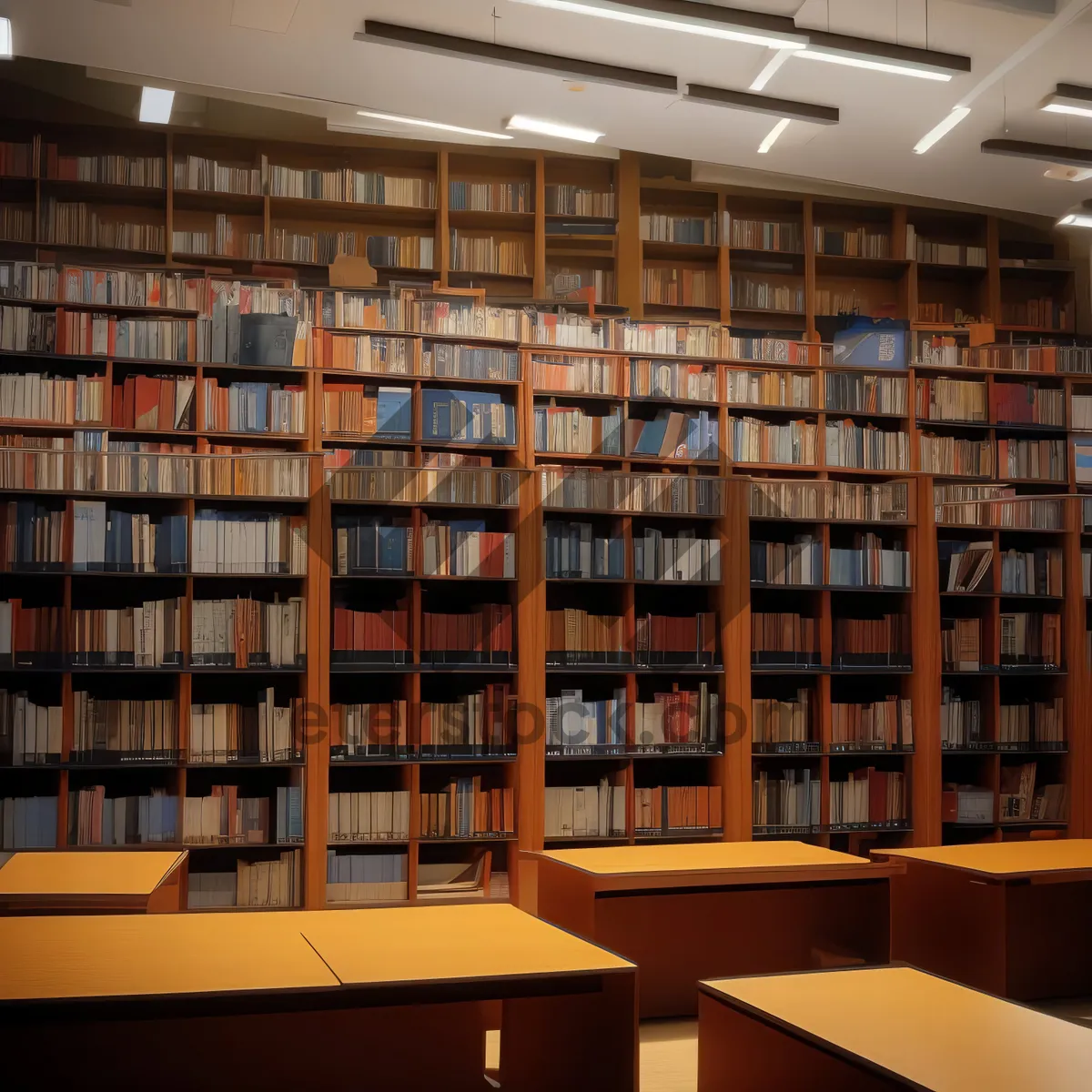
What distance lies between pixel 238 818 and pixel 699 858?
197 cm

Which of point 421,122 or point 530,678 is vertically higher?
point 421,122

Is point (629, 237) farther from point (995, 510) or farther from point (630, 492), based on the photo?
point (630, 492)

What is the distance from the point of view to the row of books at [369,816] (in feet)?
16.4

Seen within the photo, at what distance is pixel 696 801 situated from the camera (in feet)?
17.8

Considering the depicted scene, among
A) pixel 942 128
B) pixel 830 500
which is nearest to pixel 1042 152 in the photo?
pixel 942 128

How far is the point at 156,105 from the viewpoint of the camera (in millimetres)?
8547

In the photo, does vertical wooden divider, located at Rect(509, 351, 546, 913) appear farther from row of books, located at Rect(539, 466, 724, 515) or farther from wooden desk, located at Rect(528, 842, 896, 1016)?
wooden desk, located at Rect(528, 842, 896, 1016)

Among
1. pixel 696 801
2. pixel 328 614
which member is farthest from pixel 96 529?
pixel 696 801

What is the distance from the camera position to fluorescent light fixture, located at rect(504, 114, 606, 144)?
7422 mm

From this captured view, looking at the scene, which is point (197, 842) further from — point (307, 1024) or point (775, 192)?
point (775, 192)

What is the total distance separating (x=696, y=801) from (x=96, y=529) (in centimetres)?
286

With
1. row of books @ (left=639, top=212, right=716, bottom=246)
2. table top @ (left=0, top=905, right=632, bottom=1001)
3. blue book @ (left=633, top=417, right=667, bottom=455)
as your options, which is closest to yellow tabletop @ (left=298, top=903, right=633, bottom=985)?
table top @ (left=0, top=905, right=632, bottom=1001)

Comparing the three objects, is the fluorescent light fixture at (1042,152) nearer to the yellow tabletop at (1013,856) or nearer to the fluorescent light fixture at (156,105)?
the yellow tabletop at (1013,856)

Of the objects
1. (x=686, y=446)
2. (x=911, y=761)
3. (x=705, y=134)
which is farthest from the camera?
(x=705, y=134)
